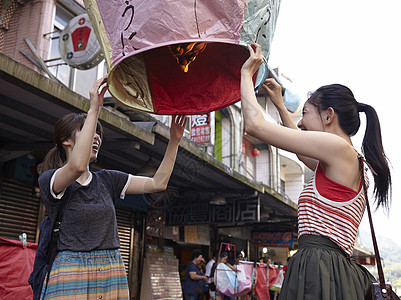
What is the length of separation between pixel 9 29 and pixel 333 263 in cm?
997

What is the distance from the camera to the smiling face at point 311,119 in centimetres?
228

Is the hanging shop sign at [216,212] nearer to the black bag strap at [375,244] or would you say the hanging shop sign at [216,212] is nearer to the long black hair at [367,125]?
the long black hair at [367,125]

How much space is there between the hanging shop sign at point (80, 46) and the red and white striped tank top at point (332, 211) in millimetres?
6916

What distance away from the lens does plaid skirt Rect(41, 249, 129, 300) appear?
7.31ft

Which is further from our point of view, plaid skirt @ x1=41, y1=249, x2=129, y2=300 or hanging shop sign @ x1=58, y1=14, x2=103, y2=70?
hanging shop sign @ x1=58, y1=14, x2=103, y2=70

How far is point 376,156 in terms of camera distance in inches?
87.6

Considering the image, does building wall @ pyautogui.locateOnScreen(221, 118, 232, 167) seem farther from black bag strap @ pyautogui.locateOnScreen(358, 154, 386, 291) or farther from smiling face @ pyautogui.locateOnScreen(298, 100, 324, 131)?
black bag strap @ pyautogui.locateOnScreen(358, 154, 386, 291)

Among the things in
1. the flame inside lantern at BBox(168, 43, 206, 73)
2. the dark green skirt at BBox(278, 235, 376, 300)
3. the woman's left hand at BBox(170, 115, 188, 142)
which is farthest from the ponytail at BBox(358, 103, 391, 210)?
the woman's left hand at BBox(170, 115, 188, 142)

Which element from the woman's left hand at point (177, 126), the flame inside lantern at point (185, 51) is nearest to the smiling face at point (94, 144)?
the woman's left hand at point (177, 126)

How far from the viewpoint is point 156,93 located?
272 centimetres

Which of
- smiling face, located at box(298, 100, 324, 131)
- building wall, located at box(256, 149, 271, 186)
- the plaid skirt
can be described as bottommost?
the plaid skirt

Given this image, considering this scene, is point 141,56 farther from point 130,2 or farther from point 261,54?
point 261,54

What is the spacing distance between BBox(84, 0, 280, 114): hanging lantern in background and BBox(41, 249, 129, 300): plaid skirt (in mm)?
875

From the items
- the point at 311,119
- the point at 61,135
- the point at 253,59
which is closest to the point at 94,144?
the point at 61,135
